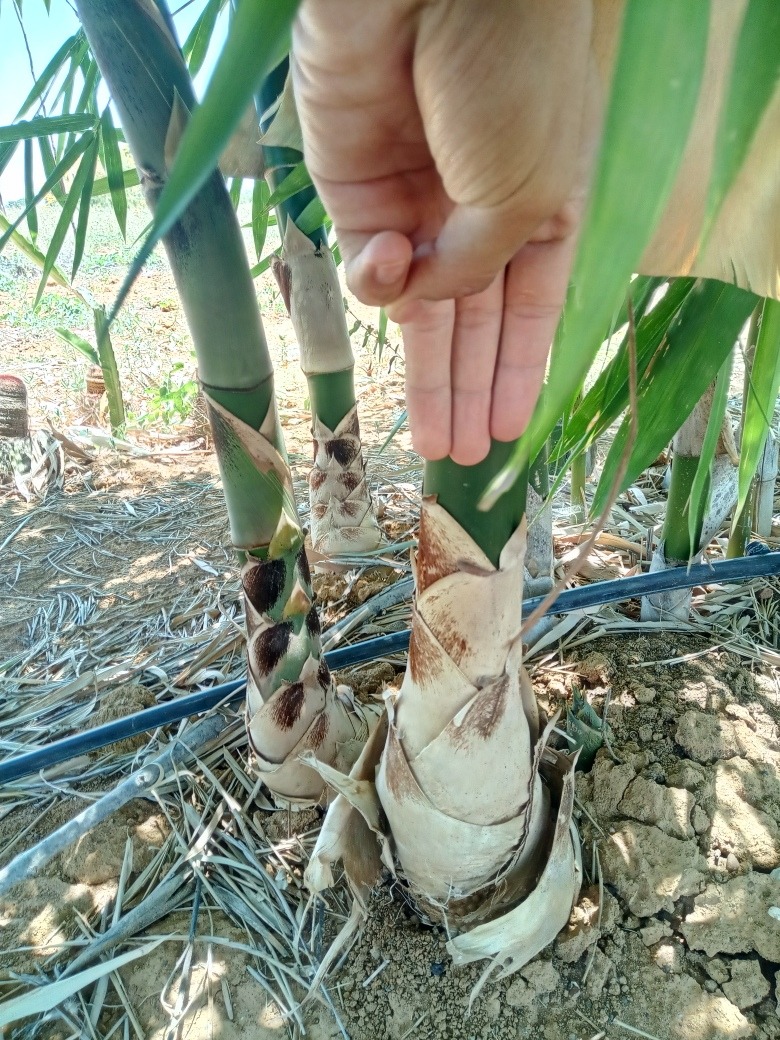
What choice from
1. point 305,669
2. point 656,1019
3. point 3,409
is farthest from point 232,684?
point 3,409

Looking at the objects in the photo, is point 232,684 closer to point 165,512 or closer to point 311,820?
point 311,820

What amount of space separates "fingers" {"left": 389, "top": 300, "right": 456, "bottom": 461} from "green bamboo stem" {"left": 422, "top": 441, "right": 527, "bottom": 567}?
0.10ft

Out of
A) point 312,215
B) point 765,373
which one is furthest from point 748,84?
point 312,215

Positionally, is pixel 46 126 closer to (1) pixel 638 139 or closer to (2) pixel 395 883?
(1) pixel 638 139

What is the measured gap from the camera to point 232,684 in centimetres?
86

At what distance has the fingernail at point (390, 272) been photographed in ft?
0.87

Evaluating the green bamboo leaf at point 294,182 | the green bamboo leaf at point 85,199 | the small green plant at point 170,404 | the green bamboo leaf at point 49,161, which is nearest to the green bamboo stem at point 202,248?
the green bamboo leaf at point 294,182

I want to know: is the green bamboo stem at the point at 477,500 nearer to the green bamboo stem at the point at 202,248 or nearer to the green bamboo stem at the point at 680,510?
the green bamboo stem at the point at 202,248

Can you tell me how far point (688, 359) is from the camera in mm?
546

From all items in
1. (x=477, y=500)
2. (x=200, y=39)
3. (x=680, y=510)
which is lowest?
(x=680, y=510)

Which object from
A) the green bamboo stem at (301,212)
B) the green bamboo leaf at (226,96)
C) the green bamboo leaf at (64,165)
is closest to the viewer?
the green bamboo leaf at (226,96)

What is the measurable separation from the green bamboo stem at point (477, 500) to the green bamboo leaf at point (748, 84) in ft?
0.85

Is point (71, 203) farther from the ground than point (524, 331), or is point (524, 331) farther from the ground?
point (71, 203)

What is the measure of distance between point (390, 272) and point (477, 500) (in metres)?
0.22
